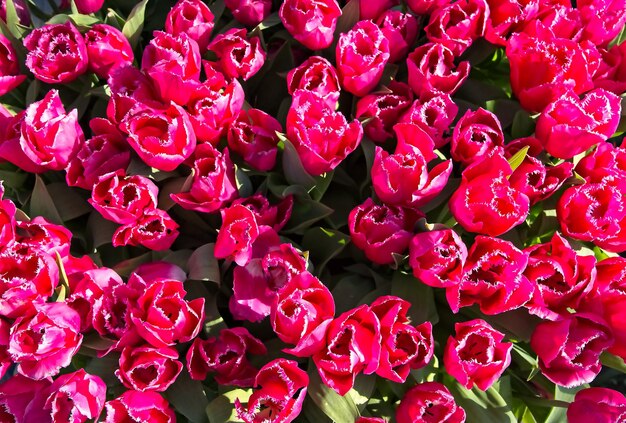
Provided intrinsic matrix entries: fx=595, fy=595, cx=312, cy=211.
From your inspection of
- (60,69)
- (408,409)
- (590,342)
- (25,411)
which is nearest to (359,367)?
(408,409)

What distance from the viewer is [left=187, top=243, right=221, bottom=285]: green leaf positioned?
1.90ft

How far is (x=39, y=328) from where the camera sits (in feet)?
1.72

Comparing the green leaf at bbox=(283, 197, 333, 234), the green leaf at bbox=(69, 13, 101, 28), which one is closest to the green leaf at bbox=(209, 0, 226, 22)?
the green leaf at bbox=(69, 13, 101, 28)

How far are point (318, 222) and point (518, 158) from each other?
0.22 metres

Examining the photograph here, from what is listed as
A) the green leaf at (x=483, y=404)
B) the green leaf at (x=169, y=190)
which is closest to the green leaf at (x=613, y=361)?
the green leaf at (x=483, y=404)

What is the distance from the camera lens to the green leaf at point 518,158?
0.59m

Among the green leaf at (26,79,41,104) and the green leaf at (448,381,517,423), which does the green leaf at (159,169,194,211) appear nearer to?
the green leaf at (26,79,41,104)

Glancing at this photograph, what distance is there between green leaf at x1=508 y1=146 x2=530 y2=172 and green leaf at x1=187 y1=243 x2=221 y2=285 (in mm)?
309

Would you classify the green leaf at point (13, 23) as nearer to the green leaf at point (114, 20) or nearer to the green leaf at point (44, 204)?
the green leaf at point (114, 20)

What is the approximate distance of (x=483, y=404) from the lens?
0.59 meters

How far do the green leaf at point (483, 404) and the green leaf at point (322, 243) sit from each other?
0.18 meters

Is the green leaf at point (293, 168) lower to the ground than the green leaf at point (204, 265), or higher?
higher

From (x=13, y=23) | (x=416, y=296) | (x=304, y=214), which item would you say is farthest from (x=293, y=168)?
(x=13, y=23)

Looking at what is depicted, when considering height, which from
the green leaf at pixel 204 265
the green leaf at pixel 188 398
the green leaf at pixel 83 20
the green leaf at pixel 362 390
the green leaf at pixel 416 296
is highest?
the green leaf at pixel 83 20
